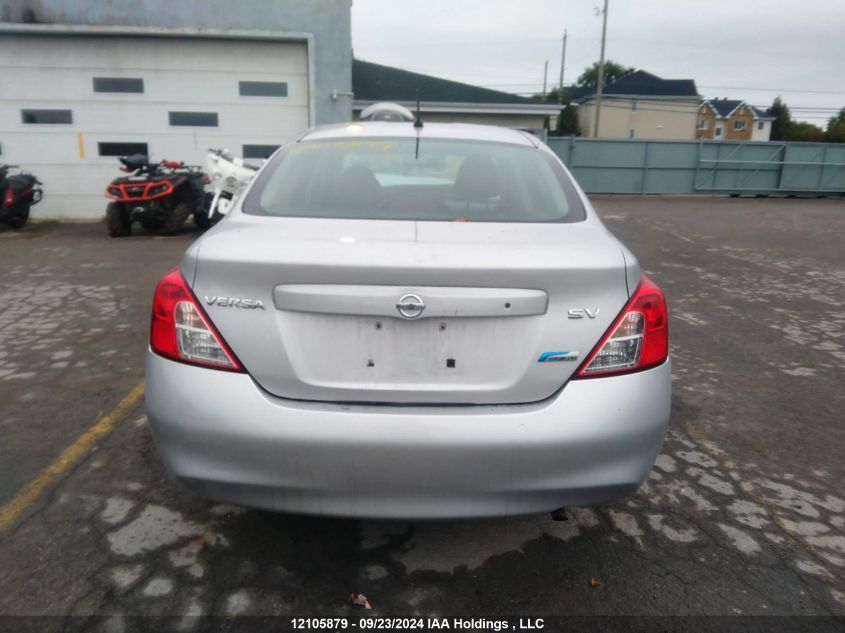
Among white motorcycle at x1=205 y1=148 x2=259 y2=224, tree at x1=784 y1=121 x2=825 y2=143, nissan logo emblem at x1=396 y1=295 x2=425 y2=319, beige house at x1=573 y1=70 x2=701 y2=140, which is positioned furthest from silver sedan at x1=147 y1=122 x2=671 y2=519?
tree at x1=784 y1=121 x2=825 y2=143

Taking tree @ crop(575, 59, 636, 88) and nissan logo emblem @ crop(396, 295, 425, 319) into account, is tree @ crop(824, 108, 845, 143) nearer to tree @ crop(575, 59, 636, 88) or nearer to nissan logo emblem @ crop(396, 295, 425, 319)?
tree @ crop(575, 59, 636, 88)

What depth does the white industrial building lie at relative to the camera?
10.8 metres

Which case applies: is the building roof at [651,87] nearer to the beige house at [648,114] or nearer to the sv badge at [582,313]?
the beige house at [648,114]

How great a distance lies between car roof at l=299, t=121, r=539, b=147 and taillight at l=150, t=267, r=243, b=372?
1.32 m

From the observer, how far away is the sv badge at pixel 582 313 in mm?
1952

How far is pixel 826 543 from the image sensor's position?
250 cm

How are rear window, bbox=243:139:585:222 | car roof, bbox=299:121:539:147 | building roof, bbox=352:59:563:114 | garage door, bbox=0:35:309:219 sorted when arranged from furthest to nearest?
building roof, bbox=352:59:563:114 → garage door, bbox=0:35:309:219 → car roof, bbox=299:121:539:147 → rear window, bbox=243:139:585:222

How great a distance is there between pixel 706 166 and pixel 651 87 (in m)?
30.6

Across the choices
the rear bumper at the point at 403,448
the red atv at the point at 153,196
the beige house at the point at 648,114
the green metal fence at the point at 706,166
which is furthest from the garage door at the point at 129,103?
the beige house at the point at 648,114

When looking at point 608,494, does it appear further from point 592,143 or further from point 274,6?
point 592,143

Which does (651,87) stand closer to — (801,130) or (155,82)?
(801,130)

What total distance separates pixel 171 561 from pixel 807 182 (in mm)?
23585

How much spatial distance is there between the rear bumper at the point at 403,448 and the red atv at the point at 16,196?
10160 millimetres

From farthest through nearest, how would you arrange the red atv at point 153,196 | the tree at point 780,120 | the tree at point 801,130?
1. the tree at point 780,120
2. the tree at point 801,130
3. the red atv at point 153,196
